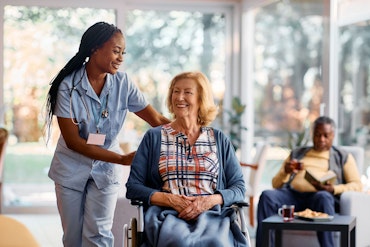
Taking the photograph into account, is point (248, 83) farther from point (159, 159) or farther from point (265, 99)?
point (159, 159)

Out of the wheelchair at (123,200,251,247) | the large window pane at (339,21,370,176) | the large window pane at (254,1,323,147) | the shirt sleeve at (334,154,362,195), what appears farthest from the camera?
the large window pane at (254,1,323,147)

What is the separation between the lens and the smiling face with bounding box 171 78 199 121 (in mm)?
4352

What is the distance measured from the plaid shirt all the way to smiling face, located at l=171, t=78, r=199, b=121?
13 centimetres

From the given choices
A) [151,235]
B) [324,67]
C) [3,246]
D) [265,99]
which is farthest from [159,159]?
[265,99]

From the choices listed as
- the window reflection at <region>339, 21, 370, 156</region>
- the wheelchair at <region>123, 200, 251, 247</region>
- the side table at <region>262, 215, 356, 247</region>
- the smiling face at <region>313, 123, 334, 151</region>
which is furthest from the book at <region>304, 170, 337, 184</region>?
the window reflection at <region>339, 21, 370, 156</region>

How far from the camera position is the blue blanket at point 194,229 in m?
3.94

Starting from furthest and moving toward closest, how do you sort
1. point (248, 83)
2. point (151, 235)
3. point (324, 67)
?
point (248, 83) → point (324, 67) → point (151, 235)

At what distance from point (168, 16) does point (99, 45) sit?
5520mm

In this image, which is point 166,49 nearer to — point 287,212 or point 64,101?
point 287,212

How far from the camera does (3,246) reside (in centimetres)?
324

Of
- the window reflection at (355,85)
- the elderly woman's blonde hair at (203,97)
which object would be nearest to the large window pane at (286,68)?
the window reflection at (355,85)

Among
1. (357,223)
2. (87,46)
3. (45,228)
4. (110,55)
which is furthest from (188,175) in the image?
(45,228)

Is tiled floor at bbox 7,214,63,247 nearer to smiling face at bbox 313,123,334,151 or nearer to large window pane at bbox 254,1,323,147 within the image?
smiling face at bbox 313,123,334,151

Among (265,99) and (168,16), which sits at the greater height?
(168,16)
